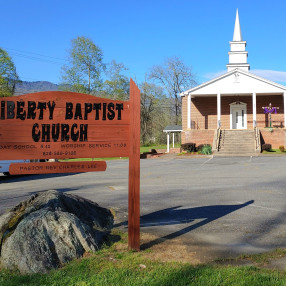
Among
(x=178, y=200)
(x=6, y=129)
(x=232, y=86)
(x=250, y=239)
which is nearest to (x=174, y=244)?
(x=250, y=239)

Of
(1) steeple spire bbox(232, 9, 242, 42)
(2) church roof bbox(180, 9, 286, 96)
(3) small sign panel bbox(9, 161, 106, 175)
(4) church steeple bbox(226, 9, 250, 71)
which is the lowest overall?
(3) small sign panel bbox(9, 161, 106, 175)

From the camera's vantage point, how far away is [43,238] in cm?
426

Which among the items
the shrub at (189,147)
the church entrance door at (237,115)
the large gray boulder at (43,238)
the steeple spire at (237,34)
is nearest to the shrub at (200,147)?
the shrub at (189,147)

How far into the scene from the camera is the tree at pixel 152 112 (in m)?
64.0

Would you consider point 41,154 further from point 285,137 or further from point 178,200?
point 285,137

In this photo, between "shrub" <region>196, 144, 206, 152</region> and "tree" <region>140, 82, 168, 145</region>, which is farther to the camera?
"tree" <region>140, 82, 168, 145</region>

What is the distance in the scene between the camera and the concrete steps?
88.5 ft

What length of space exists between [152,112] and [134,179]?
62279mm

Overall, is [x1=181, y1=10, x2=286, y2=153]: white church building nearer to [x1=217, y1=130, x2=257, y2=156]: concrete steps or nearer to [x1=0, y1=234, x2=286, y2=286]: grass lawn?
[x1=217, y1=130, x2=257, y2=156]: concrete steps

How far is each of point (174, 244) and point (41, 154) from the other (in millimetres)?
2189

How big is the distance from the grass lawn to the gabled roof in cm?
3051

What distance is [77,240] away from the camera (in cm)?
452

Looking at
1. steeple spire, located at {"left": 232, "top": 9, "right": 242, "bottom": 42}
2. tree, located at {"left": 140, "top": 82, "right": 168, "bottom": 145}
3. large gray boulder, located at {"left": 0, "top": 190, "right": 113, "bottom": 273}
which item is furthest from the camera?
tree, located at {"left": 140, "top": 82, "right": 168, "bottom": 145}

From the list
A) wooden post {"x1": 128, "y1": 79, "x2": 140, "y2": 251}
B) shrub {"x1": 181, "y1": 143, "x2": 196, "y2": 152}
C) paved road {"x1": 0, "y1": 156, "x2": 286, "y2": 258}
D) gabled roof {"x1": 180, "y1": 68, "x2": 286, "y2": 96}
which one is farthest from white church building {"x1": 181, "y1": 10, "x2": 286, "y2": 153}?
wooden post {"x1": 128, "y1": 79, "x2": 140, "y2": 251}
